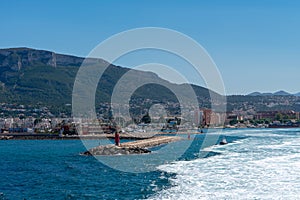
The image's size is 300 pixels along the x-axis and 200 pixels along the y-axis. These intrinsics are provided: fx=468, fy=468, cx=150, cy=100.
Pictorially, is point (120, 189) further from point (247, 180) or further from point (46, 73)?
point (46, 73)

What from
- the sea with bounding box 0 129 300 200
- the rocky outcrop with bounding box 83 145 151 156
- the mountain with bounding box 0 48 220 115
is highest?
the mountain with bounding box 0 48 220 115

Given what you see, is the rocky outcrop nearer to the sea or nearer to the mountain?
the sea

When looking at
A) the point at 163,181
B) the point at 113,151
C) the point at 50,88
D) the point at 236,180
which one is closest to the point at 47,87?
the point at 50,88

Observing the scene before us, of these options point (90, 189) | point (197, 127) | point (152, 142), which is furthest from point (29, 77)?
point (90, 189)

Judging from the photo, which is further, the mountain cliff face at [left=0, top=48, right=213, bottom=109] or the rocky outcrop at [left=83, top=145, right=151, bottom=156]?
the mountain cliff face at [left=0, top=48, right=213, bottom=109]

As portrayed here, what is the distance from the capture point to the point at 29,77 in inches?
7564

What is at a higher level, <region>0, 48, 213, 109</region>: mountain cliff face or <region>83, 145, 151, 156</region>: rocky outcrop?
<region>0, 48, 213, 109</region>: mountain cliff face

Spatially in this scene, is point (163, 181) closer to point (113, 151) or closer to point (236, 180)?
point (236, 180)

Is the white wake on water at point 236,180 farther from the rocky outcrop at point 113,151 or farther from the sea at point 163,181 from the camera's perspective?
the rocky outcrop at point 113,151

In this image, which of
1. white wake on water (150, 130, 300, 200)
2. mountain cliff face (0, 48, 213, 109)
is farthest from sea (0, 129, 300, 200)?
mountain cliff face (0, 48, 213, 109)

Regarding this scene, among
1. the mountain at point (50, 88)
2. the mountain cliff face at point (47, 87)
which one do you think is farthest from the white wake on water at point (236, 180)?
the mountain cliff face at point (47, 87)

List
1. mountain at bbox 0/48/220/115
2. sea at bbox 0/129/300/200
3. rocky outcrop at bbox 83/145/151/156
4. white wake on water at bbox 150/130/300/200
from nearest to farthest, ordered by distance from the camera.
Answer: white wake on water at bbox 150/130/300/200 < sea at bbox 0/129/300/200 < rocky outcrop at bbox 83/145/151/156 < mountain at bbox 0/48/220/115

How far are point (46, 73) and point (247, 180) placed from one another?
17665 cm

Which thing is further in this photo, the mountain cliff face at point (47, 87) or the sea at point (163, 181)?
the mountain cliff face at point (47, 87)
